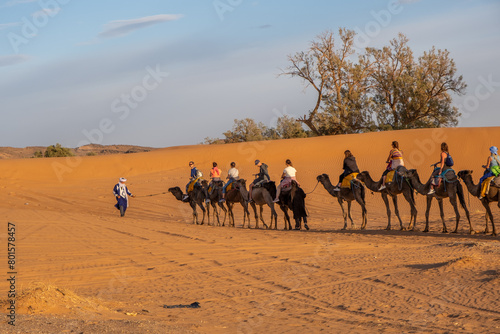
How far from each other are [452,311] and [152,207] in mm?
26108

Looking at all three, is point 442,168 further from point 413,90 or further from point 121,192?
point 413,90

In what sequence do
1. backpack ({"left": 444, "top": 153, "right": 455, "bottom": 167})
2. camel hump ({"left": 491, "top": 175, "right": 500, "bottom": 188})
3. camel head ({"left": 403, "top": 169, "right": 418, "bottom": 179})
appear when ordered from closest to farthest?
camel hump ({"left": 491, "top": 175, "right": 500, "bottom": 188}) < backpack ({"left": 444, "top": 153, "right": 455, "bottom": 167}) < camel head ({"left": 403, "top": 169, "right": 418, "bottom": 179})

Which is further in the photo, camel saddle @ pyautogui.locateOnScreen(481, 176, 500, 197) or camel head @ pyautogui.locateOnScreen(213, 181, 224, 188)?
camel head @ pyautogui.locateOnScreen(213, 181, 224, 188)

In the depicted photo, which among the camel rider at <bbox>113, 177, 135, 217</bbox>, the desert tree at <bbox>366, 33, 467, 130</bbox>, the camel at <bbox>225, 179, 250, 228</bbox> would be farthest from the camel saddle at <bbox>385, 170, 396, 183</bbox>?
the desert tree at <bbox>366, 33, 467, 130</bbox>

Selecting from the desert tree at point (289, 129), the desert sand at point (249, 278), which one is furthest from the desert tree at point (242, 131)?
the desert sand at point (249, 278)

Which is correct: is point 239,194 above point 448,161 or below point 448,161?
below

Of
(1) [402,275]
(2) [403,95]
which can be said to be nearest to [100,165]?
(2) [403,95]

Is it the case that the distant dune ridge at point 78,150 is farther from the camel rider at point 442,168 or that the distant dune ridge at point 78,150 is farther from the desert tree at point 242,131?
the camel rider at point 442,168

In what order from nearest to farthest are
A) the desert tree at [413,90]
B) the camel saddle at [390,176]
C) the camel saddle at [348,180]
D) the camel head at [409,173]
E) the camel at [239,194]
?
the camel head at [409,173] → the camel saddle at [390,176] → the camel saddle at [348,180] → the camel at [239,194] → the desert tree at [413,90]

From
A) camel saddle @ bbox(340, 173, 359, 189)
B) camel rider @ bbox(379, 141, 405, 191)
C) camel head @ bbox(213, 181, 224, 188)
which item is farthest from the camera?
camel head @ bbox(213, 181, 224, 188)

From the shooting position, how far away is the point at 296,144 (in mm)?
49188

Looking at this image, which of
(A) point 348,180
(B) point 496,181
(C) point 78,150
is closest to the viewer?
(B) point 496,181

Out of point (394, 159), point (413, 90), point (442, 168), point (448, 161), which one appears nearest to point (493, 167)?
point (448, 161)

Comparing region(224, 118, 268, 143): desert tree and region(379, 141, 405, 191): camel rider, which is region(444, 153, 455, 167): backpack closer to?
region(379, 141, 405, 191): camel rider
